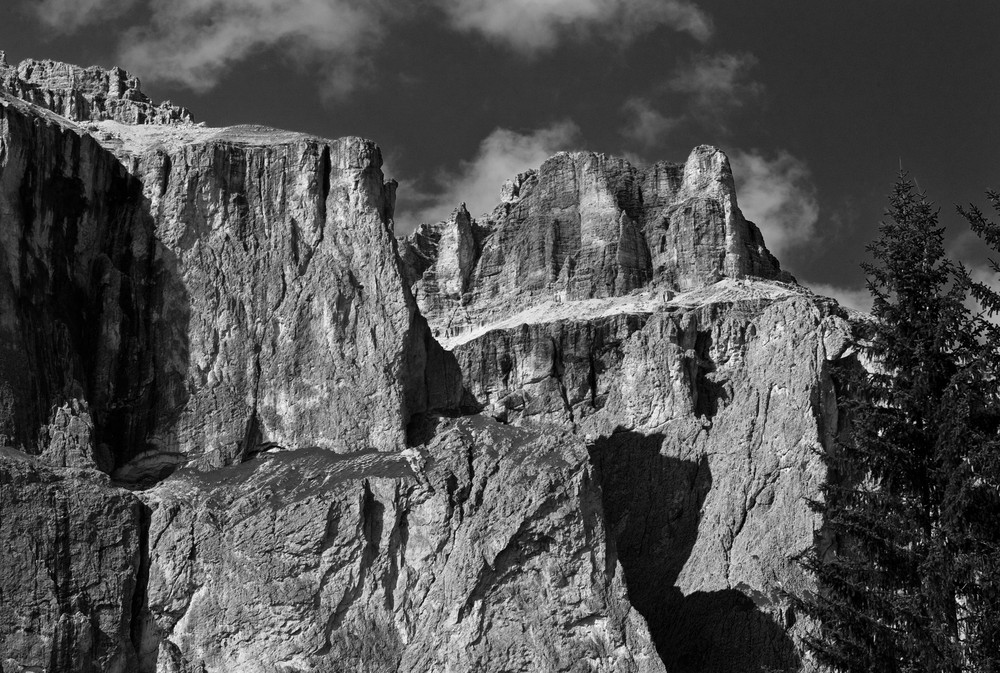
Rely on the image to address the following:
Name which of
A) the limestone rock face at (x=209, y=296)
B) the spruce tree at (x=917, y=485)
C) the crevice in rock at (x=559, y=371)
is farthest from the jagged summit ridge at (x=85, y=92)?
the spruce tree at (x=917, y=485)

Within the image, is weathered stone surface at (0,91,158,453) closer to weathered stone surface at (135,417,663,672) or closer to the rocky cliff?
the rocky cliff

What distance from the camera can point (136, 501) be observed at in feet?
270

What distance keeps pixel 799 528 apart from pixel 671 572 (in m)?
7.91

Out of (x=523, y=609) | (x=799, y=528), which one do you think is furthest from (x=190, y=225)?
(x=799, y=528)

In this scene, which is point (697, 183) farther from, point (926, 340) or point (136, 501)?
point (926, 340)

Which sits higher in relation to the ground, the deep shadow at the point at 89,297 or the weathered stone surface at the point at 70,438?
the deep shadow at the point at 89,297

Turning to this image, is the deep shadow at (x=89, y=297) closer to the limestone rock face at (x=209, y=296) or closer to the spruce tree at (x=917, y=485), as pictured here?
the limestone rock face at (x=209, y=296)

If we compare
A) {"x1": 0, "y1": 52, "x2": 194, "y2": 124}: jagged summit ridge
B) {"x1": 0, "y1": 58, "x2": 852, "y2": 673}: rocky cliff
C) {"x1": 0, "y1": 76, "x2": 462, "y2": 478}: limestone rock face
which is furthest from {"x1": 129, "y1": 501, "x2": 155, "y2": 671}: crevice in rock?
{"x1": 0, "y1": 52, "x2": 194, "y2": 124}: jagged summit ridge

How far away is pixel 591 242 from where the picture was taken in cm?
12850

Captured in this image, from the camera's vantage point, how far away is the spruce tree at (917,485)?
34.4 m

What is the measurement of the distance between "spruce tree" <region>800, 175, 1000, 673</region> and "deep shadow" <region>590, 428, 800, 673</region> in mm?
53643

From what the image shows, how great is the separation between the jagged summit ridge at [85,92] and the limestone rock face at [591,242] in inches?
1060

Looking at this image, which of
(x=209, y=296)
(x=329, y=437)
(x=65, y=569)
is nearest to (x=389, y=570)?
(x=329, y=437)

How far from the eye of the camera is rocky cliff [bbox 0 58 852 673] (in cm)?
8062
